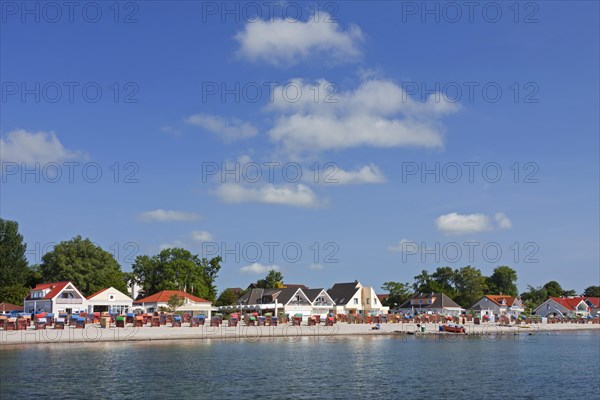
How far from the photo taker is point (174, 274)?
102m

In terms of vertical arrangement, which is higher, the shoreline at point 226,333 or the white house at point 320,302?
the white house at point 320,302

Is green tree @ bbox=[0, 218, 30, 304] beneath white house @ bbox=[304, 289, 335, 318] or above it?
above

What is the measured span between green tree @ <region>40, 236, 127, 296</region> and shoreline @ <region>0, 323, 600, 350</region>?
33285 millimetres

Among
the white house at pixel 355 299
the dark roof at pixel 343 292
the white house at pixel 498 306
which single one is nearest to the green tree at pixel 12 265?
the white house at pixel 355 299

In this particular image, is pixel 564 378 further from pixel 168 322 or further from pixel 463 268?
pixel 463 268

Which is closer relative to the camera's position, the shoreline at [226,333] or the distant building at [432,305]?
the shoreline at [226,333]

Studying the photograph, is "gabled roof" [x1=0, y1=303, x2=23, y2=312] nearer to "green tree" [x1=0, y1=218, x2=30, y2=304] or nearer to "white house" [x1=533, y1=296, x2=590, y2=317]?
"green tree" [x1=0, y1=218, x2=30, y2=304]

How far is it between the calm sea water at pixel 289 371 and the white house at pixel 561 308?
8328 centimetres

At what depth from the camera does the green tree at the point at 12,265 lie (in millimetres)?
91438

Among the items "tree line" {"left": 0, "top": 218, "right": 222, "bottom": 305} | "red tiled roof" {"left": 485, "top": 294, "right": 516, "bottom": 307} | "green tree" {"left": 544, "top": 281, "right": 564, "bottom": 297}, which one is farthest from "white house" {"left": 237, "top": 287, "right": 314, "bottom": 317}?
"green tree" {"left": 544, "top": 281, "right": 564, "bottom": 297}

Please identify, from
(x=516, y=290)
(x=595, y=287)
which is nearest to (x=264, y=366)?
(x=516, y=290)

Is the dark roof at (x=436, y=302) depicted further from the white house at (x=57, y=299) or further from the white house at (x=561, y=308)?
the white house at (x=57, y=299)

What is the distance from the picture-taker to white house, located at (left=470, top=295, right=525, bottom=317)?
123688 mm

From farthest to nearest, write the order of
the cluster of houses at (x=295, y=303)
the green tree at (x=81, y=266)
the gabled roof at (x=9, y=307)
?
the green tree at (x=81, y=266) < the cluster of houses at (x=295, y=303) < the gabled roof at (x=9, y=307)
